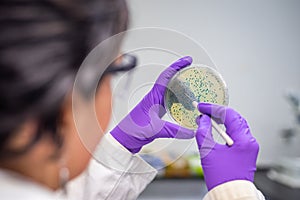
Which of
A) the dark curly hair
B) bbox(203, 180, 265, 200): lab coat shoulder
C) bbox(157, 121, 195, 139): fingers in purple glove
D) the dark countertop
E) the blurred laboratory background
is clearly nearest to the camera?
the dark curly hair

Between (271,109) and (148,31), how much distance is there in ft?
5.20

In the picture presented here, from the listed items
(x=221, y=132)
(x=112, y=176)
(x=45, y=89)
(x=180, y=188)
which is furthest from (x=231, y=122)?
(x=180, y=188)

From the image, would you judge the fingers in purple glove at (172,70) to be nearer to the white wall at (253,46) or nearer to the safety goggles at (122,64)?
the safety goggles at (122,64)

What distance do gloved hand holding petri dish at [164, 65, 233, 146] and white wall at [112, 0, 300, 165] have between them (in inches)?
48.0

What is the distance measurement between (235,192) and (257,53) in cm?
151

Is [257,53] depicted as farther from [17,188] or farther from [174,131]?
[17,188]

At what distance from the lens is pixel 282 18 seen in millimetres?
2084

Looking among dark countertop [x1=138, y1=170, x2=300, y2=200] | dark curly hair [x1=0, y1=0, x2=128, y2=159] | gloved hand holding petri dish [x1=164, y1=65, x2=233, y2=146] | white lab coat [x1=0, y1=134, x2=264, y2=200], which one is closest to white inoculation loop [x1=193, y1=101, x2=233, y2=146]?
gloved hand holding petri dish [x1=164, y1=65, x2=233, y2=146]

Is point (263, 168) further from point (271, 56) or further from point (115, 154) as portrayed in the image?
point (115, 154)

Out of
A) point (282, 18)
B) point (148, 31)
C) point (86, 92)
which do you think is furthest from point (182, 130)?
point (282, 18)

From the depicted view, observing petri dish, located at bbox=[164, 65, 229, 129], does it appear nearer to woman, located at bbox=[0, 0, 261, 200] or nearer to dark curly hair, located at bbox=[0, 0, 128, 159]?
woman, located at bbox=[0, 0, 261, 200]

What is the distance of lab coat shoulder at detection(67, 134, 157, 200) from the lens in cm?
88

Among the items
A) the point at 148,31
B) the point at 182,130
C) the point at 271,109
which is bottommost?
the point at 271,109

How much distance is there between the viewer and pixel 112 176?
2.95 ft
